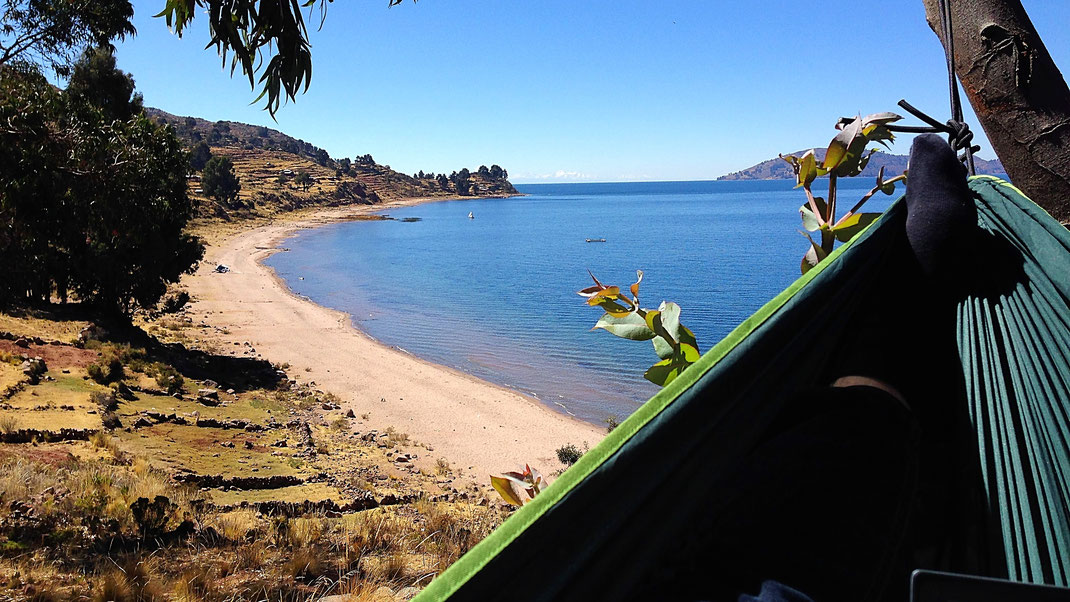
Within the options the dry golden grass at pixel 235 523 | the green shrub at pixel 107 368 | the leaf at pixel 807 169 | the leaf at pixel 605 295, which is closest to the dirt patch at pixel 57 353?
the green shrub at pixel 107 368

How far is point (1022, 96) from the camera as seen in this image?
1161mm

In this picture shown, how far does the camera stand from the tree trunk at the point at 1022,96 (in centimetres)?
115

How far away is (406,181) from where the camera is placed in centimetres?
14038

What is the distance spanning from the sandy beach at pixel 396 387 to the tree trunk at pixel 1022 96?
10.5m

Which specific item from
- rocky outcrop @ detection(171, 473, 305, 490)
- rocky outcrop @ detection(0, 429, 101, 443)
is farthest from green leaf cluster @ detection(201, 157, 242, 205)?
rocky outcrop @ detection(171, 473, 305, 490)

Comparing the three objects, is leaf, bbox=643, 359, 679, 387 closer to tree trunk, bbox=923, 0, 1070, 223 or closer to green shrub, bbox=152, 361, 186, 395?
tree trunk, bbox=923, 0, 1070, 223

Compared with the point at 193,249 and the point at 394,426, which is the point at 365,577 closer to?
the point at 394,426

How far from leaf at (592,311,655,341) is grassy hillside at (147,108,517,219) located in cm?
4388

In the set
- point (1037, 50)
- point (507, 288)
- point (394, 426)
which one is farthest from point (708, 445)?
point (507, 288)

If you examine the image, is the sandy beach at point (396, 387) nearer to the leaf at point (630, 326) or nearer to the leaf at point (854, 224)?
the leaf at point (630, 326)

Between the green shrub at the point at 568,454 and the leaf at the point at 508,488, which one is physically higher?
the leaf at the point at 508,488

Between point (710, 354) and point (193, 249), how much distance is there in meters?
17.6

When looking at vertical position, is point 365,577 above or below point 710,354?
below

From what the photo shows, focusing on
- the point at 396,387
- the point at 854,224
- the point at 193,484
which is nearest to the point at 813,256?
the point at 854,224
